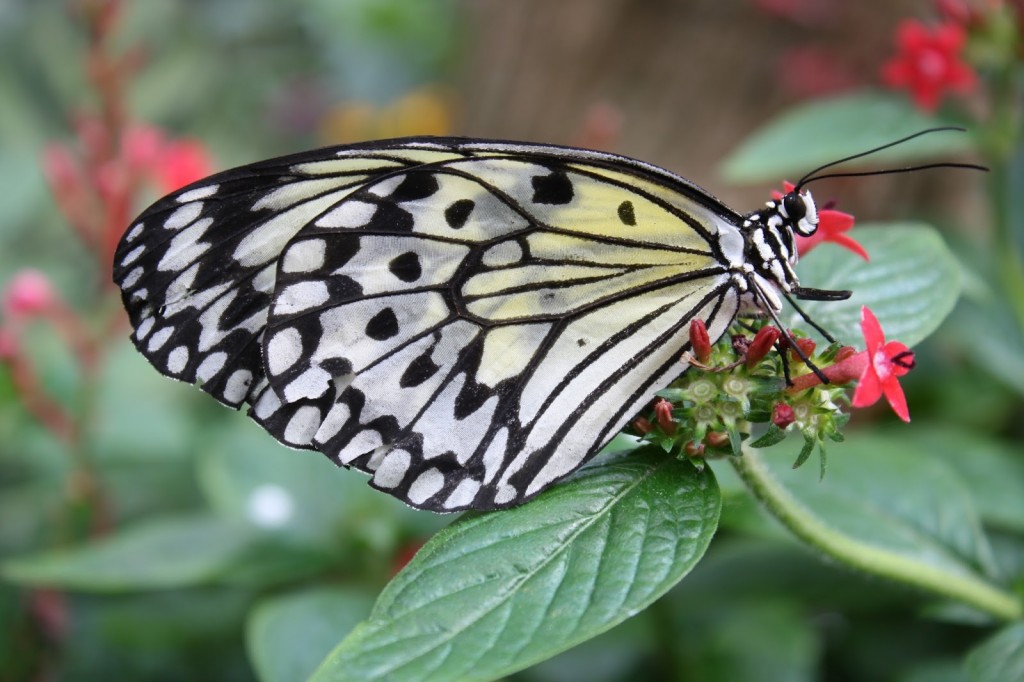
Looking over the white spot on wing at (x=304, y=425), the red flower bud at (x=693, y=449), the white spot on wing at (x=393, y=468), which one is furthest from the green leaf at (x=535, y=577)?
the white spot on wing at (x=304, y=425)

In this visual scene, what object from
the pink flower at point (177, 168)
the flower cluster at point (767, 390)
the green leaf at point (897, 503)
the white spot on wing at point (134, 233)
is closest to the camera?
the flower cluster at point (767, 390)

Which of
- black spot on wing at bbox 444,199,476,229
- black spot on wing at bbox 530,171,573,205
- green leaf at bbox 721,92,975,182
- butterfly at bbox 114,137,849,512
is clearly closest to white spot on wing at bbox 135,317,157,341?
butterfly at bbox 114,137,849,512

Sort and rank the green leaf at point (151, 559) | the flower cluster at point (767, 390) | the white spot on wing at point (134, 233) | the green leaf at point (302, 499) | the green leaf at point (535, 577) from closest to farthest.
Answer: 1. the green leaf at point (535, 577)
2. the flower cluster at point (767, 390)
3. the white spot on wing at point (134, 233)
4. the green leaf at point (151, 559)
5. the green leaf at point (302, 499)

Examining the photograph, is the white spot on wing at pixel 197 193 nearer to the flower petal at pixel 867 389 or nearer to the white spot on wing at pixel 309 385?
the white spot on wing at pixel 309 385

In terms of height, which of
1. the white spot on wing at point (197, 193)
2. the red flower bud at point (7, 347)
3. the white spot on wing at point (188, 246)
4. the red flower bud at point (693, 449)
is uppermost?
the white spot on wing at point (197, 193)

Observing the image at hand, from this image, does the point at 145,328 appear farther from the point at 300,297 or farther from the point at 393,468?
the point at 393,468

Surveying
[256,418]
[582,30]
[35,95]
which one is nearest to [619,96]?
[582,30]

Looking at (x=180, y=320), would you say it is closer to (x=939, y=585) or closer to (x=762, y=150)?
(x=939, y=585)
